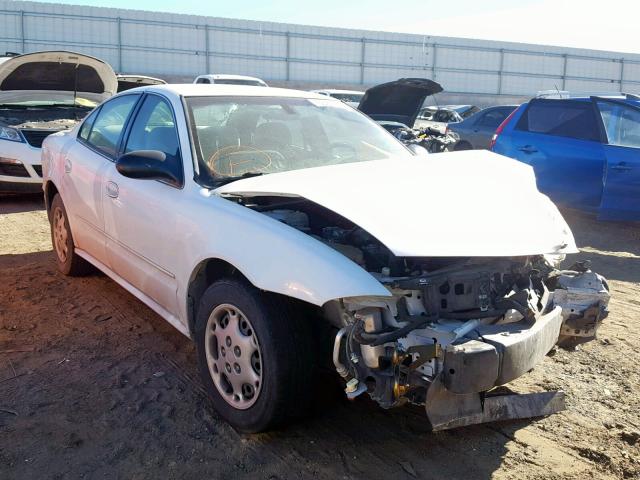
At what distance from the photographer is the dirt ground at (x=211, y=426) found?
9.29 ft

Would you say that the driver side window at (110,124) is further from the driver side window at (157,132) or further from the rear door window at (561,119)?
the rear door window at (561,119)

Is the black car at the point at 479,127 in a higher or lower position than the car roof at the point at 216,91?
lower

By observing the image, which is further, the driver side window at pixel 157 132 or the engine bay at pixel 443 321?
the driver side window at pixel 157 132

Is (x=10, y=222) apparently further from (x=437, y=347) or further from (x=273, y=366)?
(x=437, y=347)

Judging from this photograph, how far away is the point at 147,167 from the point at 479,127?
31.1 ft

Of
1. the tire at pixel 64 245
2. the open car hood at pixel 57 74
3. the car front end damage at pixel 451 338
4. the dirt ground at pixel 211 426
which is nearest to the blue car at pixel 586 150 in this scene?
the dirt ground at pixel 211 426

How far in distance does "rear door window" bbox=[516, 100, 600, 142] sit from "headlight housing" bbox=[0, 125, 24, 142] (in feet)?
21.9

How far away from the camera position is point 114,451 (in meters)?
2.95

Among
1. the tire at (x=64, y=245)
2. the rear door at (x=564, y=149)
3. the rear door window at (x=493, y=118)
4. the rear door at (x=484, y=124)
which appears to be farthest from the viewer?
the rear door window at (x=493, y=118)

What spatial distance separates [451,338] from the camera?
2574mm

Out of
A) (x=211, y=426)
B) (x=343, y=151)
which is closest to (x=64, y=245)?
(x=343, y=151)

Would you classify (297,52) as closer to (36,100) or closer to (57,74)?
(36,100)

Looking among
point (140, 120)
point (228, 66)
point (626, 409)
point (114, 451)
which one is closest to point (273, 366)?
point (114, 451)

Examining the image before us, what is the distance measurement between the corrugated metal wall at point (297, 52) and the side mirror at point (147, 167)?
1040 inches
